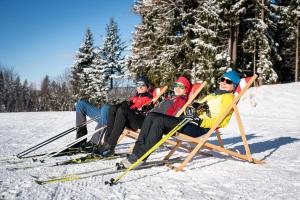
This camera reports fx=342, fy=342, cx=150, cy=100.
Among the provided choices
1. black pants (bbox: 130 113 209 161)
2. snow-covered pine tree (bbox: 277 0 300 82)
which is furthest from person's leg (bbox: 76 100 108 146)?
snow-covered pine tree (bbox: 277 0 300 82)

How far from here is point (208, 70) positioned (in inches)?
802

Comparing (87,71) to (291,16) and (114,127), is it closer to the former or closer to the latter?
(291,16)

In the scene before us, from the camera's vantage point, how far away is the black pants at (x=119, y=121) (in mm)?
4742

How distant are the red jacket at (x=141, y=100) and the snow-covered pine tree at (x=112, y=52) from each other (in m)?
32.3

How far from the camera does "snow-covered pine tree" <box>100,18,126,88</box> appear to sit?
38781 mm

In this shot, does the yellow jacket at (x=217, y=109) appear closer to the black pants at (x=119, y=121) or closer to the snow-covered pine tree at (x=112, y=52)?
the black pants at (x=119, y=121)

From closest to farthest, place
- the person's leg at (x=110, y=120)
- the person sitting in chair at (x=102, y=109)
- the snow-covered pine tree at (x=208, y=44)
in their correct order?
the person's leg at (x=110, y=120) → the person sitting in chair at (x=102, y=109) → the snow-covered pine tree at (x=208, y=44)

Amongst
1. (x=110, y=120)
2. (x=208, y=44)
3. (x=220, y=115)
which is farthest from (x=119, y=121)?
(x=208, y=44)

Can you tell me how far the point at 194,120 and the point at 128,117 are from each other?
3.22ft

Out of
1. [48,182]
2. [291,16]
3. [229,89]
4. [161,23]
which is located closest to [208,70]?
[161,23]

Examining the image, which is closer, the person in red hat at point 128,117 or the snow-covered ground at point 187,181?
the snow-covered ground at point 187,181

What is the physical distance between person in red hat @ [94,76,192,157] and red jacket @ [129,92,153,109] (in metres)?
0.68

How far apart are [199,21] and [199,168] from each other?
1778 centimetres

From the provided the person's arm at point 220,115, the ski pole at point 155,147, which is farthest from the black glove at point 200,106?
the ski pole at point 155,147
